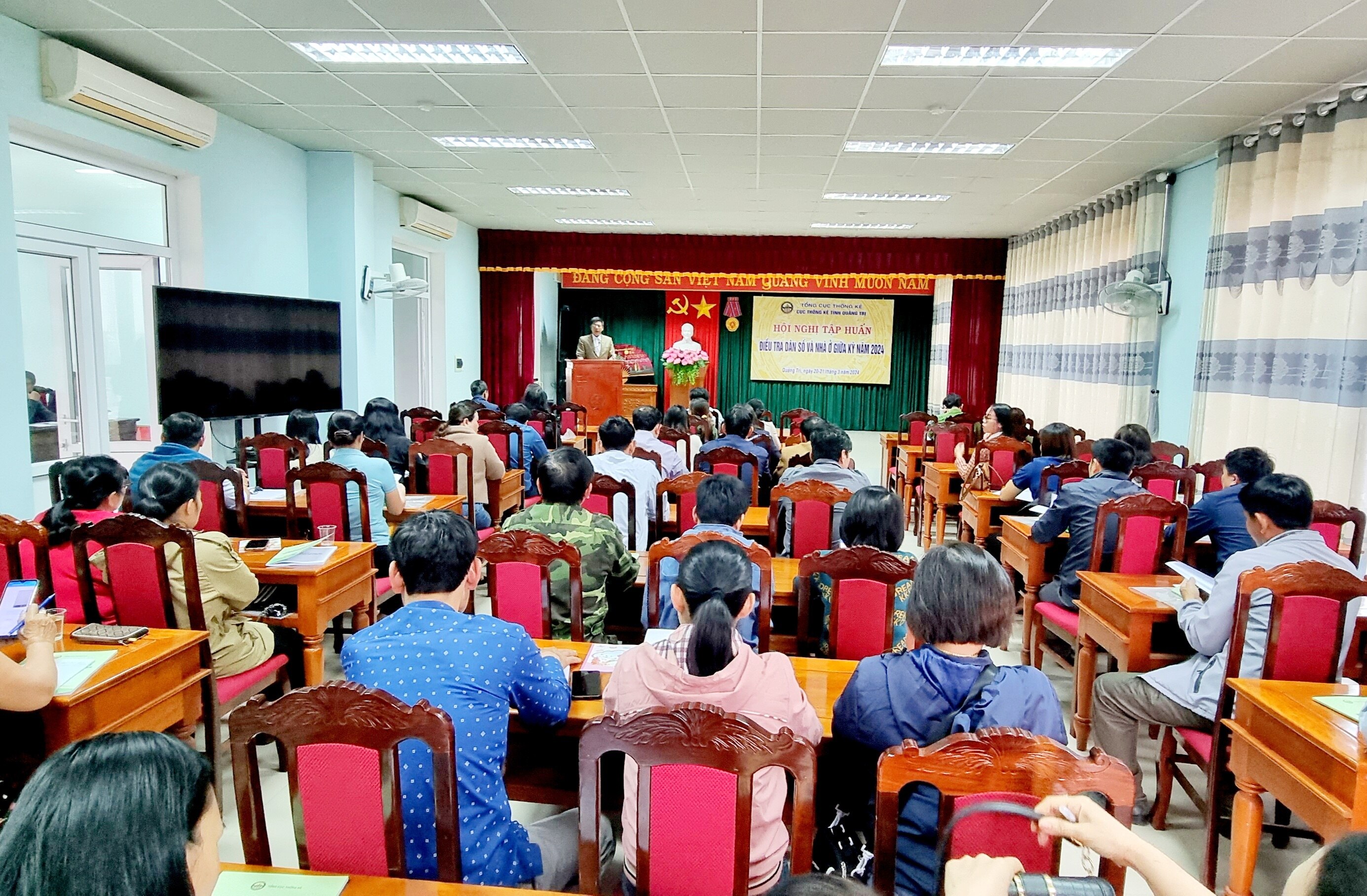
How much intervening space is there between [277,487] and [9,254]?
5.68 feet

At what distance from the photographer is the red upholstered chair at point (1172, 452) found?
5492 millimetres

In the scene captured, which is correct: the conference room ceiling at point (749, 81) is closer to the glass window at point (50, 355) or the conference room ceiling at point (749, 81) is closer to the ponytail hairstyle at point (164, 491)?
the glass window at point (50, 355)

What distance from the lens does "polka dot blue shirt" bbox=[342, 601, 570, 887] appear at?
1430 mm

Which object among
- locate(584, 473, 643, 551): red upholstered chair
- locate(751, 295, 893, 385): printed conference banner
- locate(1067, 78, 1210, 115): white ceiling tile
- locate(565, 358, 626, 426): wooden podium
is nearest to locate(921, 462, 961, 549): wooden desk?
locate(1067, 78, 1210, 115): white ceiling tile

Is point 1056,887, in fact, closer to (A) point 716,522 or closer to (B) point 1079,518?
(A) point 716,522

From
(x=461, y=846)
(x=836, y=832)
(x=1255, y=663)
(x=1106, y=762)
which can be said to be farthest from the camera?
(x=1255, y=663)

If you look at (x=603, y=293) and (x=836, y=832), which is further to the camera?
(x=603, y=293)

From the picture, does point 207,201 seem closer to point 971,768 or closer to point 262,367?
point 262,367

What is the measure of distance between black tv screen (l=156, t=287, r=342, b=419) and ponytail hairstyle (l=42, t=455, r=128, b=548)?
8.92 feet

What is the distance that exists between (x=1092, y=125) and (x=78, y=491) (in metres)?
5.54

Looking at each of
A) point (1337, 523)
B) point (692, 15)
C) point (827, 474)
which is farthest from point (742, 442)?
point (1337, 523)

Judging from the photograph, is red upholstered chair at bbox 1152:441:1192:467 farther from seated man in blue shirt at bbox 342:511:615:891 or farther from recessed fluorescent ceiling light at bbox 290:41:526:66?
seated man in blue shirt at bbox 342:511:615:891

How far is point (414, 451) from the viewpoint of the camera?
4711 millimetres

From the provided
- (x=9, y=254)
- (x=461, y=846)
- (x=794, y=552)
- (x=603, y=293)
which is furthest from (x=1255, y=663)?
(x=603, y=293)
